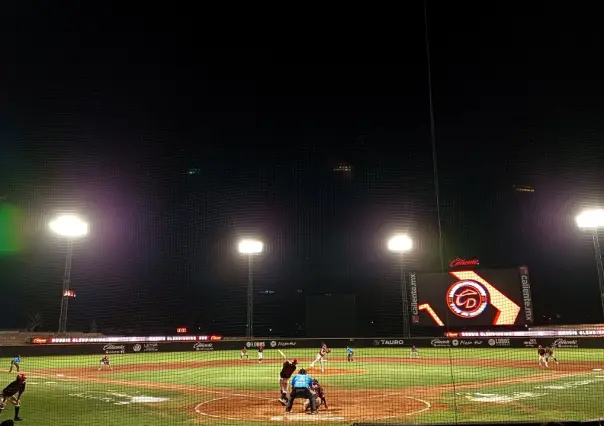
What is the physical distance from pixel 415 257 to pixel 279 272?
49.3 feet

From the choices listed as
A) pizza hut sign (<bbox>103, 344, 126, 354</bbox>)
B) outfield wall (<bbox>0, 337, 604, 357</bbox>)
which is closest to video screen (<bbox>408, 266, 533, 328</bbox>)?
outfield wall (<bbox>0, 337, 604, 357</bbox>)

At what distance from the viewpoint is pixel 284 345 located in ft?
126

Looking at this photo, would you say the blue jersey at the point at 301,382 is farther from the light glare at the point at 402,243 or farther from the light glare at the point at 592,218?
the light glare at the point at 402,243

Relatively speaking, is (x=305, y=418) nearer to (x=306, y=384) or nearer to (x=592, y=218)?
(x=306, y=384)

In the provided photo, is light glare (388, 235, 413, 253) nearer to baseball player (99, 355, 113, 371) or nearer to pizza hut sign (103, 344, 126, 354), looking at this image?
pizza hut sign (103, 344, 126, 354)

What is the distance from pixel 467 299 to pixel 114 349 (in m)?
25.3

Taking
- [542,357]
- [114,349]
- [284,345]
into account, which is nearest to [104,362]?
[114,349]

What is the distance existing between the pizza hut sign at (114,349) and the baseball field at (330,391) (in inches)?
135

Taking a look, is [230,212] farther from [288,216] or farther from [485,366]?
[485,366]

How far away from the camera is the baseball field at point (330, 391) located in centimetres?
1224

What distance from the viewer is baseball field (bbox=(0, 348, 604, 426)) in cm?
1224

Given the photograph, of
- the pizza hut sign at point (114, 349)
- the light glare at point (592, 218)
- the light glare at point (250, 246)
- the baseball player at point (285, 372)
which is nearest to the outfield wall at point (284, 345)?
the pizza hut sign at point (114, 349)

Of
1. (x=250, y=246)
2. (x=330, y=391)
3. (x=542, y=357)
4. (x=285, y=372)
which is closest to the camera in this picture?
(x=285, y=372)

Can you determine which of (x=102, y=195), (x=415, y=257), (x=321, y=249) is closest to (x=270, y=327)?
(x=321, y=249)
